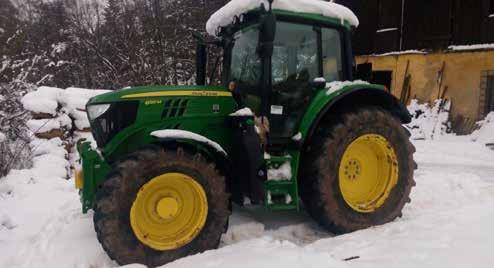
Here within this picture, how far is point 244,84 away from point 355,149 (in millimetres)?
1403

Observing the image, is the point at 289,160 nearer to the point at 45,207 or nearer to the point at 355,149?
the point at 355,149

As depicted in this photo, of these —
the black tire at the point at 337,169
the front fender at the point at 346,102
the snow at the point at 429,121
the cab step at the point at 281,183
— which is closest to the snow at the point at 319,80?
the front fender at the point at 346,102

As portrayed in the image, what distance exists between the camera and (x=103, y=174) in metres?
3.72

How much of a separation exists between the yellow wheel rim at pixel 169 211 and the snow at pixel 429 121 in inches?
386

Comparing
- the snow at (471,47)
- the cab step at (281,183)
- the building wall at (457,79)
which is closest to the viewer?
the cab step at (281,183)

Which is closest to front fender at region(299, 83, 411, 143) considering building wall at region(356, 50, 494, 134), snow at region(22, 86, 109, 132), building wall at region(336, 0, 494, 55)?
snow at region(22, 86, 109, 132)

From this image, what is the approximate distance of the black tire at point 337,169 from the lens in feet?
13.5

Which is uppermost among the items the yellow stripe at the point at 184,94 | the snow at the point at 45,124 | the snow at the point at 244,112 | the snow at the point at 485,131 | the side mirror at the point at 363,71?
the side mirror at the point at 363,71

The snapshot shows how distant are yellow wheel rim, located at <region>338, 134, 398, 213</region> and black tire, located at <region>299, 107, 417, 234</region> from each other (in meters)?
0.06

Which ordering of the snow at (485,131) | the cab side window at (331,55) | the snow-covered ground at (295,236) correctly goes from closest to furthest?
the snow-covered ground at (295,236) → the cab side window at (331,55) → the snow at (485,131)

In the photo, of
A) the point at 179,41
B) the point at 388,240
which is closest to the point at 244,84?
the point at 388,240

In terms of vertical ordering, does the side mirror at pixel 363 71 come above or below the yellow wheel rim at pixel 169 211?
above

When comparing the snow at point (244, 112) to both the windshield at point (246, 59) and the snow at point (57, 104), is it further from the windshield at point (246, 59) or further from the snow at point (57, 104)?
the snow at point (57, 104)

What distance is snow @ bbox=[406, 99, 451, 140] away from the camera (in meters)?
12.1
